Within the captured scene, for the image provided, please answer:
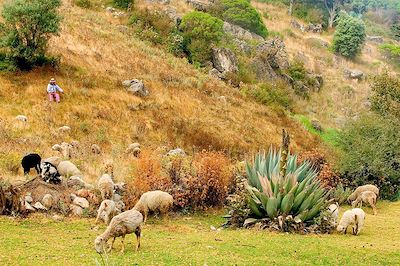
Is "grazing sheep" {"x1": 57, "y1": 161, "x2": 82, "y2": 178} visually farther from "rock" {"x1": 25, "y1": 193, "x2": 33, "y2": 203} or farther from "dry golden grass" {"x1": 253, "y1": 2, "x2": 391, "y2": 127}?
"dry golden grass" {"x1": 253, "y1": 2, "x2": 391, "y2": 127}

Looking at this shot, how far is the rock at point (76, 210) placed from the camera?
13812mm

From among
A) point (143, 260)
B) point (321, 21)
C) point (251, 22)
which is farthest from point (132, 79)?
point (321, 21)

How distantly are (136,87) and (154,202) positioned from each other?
1672cm

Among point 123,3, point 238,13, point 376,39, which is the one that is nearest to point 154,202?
point 123,3

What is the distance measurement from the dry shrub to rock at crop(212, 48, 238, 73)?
2279 cm

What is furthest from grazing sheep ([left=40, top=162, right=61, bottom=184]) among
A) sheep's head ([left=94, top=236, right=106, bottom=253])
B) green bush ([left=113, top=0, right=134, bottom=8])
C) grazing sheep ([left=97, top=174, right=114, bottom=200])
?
green bush ([left=113, top=0, right=134, bottom=8])

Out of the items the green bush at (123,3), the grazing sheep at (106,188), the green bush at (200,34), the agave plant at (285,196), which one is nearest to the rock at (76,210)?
the grazing sheep at (106,188)

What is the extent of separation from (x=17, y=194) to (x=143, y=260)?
5.90 meters

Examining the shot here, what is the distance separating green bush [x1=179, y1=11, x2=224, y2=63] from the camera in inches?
1736

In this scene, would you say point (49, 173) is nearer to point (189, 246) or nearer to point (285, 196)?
point (189, 246)

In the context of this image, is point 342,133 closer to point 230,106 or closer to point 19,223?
point 230,106

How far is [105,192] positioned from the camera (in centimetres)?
1412

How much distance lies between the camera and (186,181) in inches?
620

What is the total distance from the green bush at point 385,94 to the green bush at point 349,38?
3190 cm
